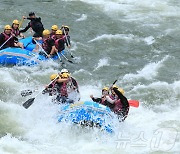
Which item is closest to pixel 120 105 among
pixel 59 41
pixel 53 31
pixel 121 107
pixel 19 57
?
pixel 121 107

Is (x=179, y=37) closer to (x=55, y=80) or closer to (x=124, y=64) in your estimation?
(x=124, y=64)

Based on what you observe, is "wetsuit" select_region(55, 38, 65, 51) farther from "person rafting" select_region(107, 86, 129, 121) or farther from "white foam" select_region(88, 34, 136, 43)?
"person rafting" select_region(107, 86, 129, 121)

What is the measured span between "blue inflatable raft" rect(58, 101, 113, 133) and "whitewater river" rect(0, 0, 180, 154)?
0.60ft

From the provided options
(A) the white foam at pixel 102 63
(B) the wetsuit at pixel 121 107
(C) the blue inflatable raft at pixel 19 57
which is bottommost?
(A) the white foam at pixel 102 63

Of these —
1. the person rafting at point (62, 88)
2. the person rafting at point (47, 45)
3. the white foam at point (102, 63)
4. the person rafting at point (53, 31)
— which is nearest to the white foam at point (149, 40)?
the white foam at point (102, 63)

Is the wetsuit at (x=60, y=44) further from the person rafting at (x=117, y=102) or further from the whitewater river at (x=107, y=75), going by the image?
the person rafting at (x=117, y=102)

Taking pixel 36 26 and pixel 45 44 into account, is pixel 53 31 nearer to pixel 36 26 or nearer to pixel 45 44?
pixel 45 44

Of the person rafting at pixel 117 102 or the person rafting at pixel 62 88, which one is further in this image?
the person rafting at pixel 62 88

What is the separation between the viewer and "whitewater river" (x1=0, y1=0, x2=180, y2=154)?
34.8ft

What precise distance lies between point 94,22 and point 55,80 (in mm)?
9131

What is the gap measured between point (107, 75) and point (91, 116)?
494cm

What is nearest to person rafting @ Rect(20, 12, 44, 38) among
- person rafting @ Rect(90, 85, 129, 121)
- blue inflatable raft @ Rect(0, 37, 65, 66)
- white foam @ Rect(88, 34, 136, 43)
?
blue inflatable raft @ Rect(0, 37, 65, 66)

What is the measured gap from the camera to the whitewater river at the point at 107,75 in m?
10.6

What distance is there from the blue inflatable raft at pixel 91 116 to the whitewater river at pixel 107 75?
18 centimetres
